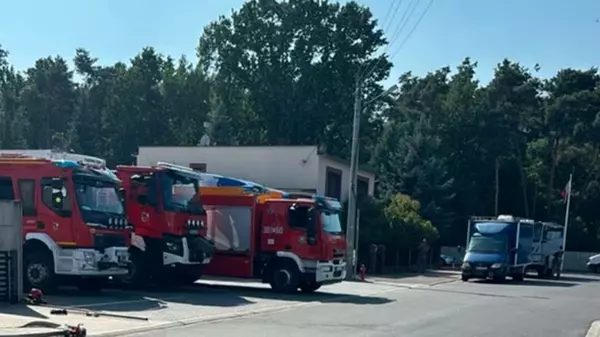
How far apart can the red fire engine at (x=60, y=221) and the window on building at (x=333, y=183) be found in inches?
1054

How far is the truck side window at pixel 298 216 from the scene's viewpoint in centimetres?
2629

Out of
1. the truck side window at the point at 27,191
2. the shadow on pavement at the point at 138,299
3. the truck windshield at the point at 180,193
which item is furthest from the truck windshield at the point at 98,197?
the shadow on pavement at the point at 138,299

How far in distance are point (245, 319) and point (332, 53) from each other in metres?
53.3

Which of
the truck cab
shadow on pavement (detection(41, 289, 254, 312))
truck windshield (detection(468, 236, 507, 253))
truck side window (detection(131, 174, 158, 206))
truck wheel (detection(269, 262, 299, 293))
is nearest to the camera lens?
shadow on pavement (detection(41, 289, 254, 312))

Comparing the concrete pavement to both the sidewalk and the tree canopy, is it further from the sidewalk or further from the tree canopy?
the tree canopy

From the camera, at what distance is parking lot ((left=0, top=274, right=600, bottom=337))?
16953 mm

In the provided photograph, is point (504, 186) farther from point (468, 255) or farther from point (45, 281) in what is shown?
point (45, 281)

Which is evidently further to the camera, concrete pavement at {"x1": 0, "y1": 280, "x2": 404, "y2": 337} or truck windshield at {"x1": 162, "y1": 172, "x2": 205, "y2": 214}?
truck windshield at {"x1": 162, "y1": 172, "x2": 205, "y2": 214}

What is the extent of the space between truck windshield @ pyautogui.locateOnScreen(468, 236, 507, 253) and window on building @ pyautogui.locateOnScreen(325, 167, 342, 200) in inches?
378

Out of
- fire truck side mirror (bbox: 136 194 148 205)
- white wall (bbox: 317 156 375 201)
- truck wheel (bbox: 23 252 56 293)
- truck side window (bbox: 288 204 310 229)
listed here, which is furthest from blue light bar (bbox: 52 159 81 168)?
white wall (bbox: 317 156 375 201)

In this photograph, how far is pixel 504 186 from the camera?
256 feet

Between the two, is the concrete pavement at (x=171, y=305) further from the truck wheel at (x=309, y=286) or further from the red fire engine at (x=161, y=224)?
the red fire engine at (x=161, y=224)

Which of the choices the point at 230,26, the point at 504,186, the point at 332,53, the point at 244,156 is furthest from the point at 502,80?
the point at 244,156

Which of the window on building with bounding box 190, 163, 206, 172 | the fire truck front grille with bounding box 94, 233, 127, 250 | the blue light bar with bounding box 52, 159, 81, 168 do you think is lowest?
the fire truck front grille with bounding box 94, 233, 127, 250
